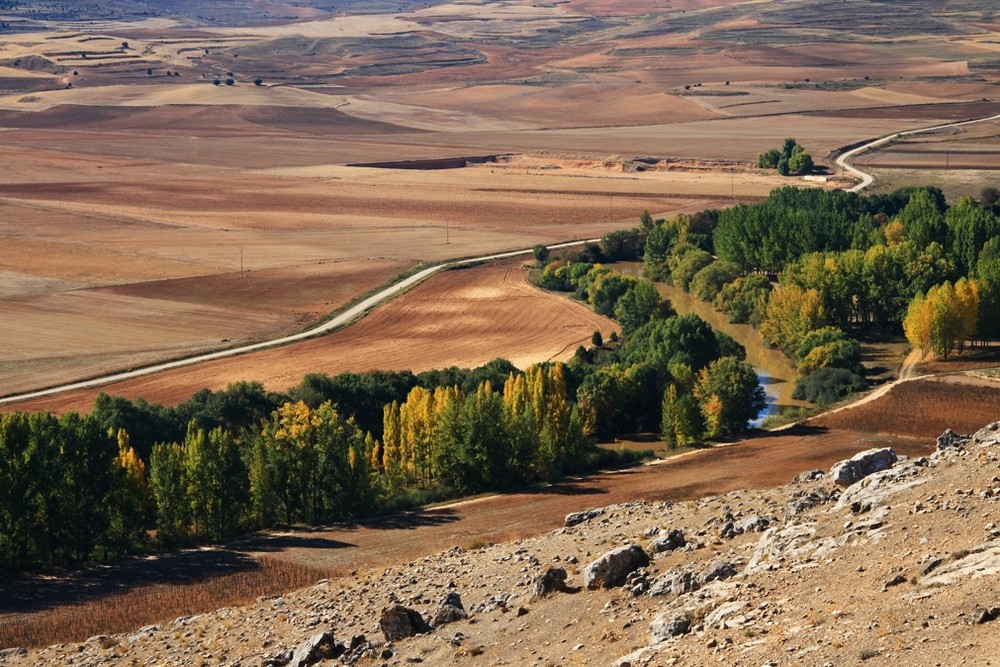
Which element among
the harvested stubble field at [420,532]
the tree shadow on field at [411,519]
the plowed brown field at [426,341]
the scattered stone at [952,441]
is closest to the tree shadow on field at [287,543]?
the harvested stubble field at [420,532]

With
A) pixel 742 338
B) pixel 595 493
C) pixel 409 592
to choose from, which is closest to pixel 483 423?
pixel 595 493

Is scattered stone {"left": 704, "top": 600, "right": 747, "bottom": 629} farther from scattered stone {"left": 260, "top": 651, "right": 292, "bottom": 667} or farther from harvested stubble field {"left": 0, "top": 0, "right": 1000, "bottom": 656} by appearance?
harvested stubble field {"left": 0, "top": 0, "right": 1000, "bottom": 656}

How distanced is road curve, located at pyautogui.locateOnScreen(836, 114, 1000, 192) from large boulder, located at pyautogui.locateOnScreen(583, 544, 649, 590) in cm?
11588

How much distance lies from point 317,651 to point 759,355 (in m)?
60.4

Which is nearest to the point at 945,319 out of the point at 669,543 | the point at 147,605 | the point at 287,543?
the point at 287,543

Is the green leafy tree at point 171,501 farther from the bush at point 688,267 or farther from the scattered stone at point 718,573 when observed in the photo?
the bush at point 688,267

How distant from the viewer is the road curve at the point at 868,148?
147 m

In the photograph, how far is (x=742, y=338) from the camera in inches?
3583

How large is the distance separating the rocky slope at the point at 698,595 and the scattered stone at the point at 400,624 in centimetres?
4

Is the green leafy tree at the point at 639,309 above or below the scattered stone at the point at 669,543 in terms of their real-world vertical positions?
below

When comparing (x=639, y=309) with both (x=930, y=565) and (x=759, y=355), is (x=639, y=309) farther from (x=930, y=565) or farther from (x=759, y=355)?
(x=930, y=565)

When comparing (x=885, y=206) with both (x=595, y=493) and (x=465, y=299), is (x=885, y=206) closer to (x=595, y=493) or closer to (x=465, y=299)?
(x=465, y=299)

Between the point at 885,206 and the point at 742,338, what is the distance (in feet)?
140

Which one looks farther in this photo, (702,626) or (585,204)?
(585,204)
